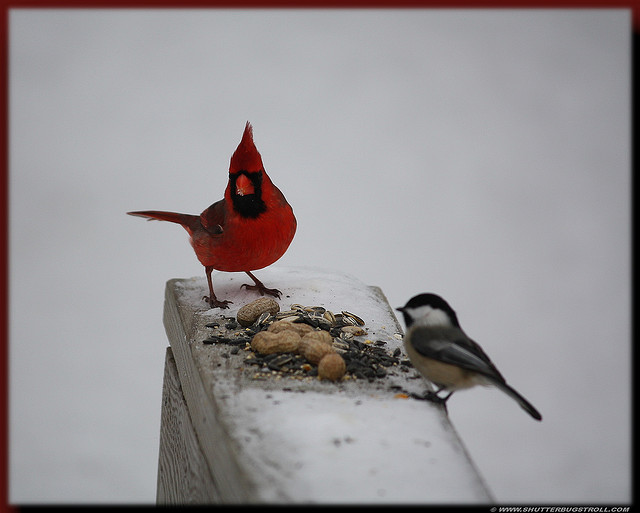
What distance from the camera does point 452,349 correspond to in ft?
4.51

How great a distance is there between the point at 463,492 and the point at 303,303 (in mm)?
869

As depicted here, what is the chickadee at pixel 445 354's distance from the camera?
1354 mm

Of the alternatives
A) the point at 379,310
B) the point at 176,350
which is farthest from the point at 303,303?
the point at 176,350

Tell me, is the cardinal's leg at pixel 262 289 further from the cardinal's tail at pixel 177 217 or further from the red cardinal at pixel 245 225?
the cardinal's tail at pixel 177 217

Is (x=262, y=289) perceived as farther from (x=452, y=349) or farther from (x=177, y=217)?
(x=452, y=349)

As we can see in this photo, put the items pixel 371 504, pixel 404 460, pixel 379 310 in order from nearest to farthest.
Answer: pixel 371 504, pixel 404 460, pixel 379 310

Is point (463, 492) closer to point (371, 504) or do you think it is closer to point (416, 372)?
point (371, 504)

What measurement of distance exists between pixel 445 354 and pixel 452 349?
17mm

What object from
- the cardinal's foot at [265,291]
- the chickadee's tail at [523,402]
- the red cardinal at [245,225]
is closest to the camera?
the chickadee's tail at [523,402]

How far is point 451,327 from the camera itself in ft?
4.72

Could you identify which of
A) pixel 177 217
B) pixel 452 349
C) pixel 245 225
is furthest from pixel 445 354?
pixel 177 217

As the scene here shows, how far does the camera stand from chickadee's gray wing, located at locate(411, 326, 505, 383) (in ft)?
4.44

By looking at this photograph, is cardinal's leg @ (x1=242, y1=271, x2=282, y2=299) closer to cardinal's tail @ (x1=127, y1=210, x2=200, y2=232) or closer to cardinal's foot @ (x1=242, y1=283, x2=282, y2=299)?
cardinal's foot @ (x1=242, y1=283, x2=282, y2=299)

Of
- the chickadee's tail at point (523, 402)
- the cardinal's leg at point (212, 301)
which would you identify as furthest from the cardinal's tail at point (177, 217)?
the chickadee's tail at point (523, 402)
